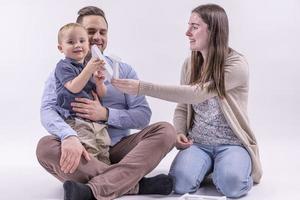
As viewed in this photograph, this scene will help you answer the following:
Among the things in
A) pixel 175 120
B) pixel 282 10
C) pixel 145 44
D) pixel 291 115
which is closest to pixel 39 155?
pixel 175 120

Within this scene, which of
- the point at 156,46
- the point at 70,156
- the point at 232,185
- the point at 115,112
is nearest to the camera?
the point at 70,156

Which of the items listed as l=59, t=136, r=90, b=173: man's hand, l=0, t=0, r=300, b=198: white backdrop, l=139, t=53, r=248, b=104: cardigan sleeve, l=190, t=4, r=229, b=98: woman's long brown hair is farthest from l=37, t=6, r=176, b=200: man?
l=0, t=0, r=300, b=198: white backdrop

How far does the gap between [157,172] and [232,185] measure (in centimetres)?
52

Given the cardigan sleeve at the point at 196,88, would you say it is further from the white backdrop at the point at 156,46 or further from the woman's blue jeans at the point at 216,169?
the white backdrop at the point at 156,46

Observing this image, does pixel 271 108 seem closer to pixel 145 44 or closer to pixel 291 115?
pixel 291 115

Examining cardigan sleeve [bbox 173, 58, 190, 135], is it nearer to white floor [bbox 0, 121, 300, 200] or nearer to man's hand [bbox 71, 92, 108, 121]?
white floor [bbox 0, 121, 300, 200]

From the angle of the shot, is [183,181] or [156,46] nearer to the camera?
[183,181]

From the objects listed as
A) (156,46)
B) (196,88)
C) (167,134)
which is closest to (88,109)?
(167,134)

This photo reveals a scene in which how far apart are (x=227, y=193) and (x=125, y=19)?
5.09 ft

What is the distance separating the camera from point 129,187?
250cm

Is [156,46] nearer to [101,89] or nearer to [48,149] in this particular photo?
[101,89]

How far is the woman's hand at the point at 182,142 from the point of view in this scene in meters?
2.75

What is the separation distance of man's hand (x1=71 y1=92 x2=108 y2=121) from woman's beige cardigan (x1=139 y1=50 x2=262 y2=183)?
0.60 ft

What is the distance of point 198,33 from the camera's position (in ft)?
8.99
